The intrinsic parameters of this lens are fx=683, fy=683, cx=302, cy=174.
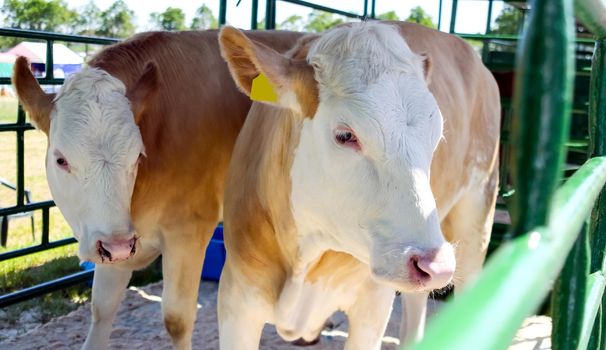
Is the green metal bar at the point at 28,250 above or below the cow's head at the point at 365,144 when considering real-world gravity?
below

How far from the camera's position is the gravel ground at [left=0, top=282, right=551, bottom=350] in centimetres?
401

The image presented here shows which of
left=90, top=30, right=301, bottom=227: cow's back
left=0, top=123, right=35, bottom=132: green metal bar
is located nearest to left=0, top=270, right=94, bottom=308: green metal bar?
left=0, top=123, right=35, bottom=132: green metal bar

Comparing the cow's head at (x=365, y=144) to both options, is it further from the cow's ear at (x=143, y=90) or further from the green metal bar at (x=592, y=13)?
the cow's ear at (x=143, y=90)

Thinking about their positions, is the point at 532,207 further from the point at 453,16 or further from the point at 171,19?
the point at 171,19

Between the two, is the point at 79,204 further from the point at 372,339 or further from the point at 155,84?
the point at 372,339

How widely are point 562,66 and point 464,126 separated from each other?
2688 millimetres

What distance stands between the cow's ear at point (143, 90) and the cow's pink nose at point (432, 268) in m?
1.64

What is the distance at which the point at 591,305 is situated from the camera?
3.99 ft

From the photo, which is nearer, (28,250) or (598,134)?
(598,134)

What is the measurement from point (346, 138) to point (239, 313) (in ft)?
2.94

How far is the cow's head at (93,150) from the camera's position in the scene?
2.72 meters

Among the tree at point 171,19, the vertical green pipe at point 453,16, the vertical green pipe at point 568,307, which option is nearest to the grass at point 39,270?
the vertical green pipe at point 568,307

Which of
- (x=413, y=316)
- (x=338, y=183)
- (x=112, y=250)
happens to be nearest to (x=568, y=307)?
(x=338, y=183)

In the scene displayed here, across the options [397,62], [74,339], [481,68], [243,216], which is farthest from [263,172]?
[74,339]
